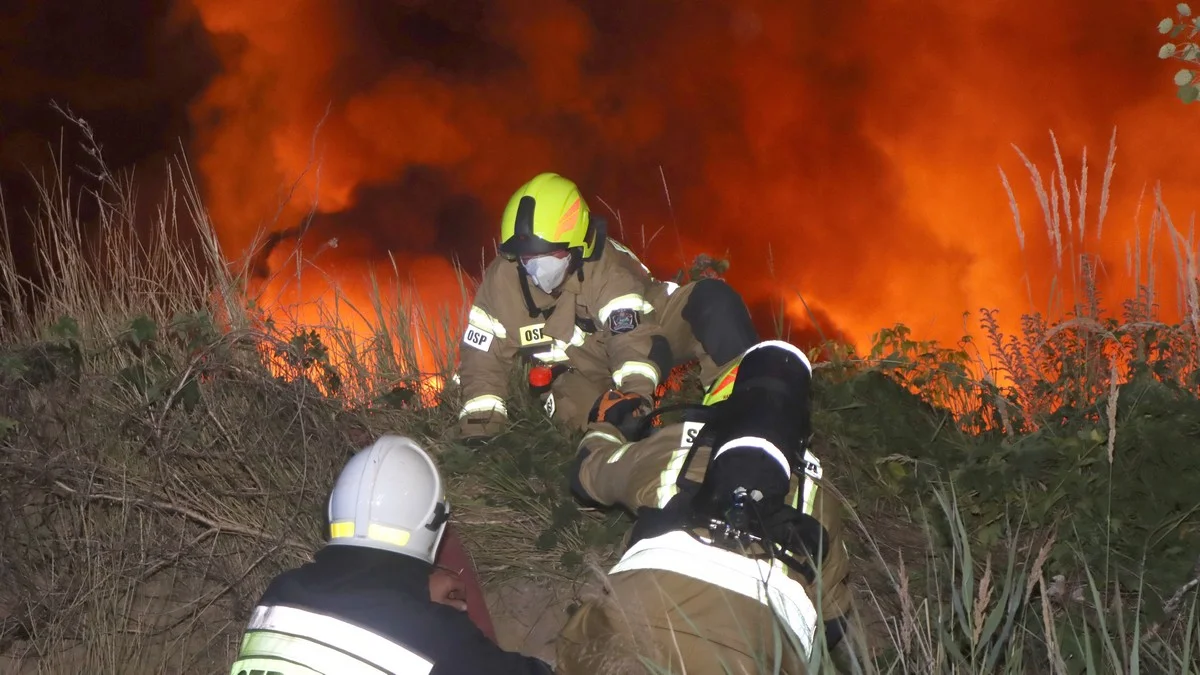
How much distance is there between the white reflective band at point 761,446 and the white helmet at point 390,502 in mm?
920

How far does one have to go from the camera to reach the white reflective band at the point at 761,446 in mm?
2904

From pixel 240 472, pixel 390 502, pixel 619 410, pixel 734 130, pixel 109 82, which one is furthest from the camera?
pixel 109 82

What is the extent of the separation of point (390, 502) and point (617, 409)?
1.48m

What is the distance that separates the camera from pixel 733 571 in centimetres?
285

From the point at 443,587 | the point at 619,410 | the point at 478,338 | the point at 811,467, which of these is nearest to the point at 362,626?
the point at 443,587

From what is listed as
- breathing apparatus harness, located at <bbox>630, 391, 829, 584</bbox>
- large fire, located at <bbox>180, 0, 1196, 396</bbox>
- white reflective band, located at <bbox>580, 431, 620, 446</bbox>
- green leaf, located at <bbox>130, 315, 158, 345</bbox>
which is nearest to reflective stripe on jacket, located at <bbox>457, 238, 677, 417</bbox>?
white reflective band, located at <bbox>580, 431, 620, 446</bbox>

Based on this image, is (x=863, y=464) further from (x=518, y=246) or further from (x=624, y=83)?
(x=624, y=83)

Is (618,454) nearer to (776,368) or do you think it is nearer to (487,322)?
(776,368)

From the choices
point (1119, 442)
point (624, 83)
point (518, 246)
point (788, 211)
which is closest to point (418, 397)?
point (518, 246)

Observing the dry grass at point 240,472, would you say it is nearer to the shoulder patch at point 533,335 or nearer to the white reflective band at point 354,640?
the shoulder patch at point 533,335

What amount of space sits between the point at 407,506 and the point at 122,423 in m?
2.34

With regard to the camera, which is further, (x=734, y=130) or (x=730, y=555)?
(x=734, y=130)

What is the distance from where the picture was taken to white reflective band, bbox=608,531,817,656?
283 centimetres

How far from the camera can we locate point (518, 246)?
5.13m
